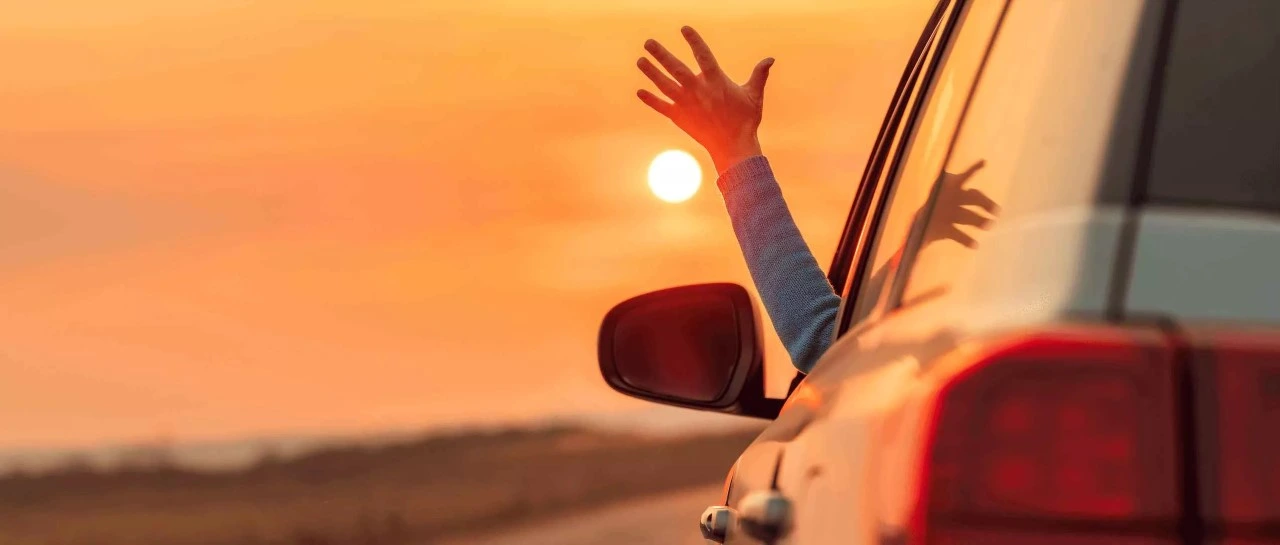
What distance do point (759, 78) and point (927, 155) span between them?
5.07ft

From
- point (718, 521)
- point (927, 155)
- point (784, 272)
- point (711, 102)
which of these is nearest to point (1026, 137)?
point (927, 155)

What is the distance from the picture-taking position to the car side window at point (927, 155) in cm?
187

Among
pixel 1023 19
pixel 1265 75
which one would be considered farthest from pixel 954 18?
pixel 1265 75

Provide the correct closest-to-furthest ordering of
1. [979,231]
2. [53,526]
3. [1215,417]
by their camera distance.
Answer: [1215,417]
[979,231]
[53,526]

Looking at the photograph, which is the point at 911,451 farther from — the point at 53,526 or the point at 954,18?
the point at 53,526

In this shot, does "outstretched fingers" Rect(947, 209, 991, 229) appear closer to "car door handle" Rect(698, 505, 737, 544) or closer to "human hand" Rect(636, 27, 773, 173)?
"car door handle" Rect(698, 505, 737, 544)

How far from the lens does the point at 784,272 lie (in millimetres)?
3115

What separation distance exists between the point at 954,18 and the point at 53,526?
1163 inches

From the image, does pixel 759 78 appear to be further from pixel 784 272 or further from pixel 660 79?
pixel 784 272

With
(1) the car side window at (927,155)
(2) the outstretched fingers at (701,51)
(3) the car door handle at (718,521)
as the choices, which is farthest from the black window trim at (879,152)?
(1) the car side window at (927,155)

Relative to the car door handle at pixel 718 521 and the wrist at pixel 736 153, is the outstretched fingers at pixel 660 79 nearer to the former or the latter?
the wrist at pixel 736 153

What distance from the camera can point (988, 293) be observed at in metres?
1.44

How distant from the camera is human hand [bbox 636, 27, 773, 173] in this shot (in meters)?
3.39

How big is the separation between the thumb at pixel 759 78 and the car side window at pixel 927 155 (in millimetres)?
965
